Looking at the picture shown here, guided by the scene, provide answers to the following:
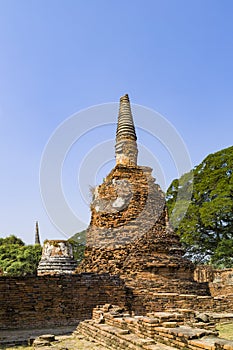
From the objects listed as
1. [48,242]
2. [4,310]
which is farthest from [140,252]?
[4,310]

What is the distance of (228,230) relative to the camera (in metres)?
22.6

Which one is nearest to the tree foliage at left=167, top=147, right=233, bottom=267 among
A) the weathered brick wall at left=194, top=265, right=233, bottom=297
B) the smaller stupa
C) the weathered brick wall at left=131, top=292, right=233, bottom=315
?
the weathered brick wall at left=194, top=265, right=233, bottom=297

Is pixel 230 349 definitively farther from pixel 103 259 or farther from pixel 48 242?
pixel 48 242

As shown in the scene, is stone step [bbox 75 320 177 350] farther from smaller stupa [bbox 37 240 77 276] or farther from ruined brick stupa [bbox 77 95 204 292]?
smaller stupa [bbox 37 240 77 276]

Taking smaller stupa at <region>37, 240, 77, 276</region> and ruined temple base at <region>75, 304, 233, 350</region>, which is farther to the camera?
smaller stupa at <region>37, 240, 77, 276</region>

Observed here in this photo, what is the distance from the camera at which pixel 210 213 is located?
2228cm

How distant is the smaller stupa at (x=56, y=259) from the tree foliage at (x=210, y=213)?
414 inches

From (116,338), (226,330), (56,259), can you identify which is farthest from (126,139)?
(116,338)

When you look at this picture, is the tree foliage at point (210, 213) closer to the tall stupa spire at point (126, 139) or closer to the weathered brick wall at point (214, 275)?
the weathered brick wall at point (214, 275)

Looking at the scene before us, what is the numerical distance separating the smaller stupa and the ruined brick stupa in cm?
75

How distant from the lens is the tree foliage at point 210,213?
22.1m

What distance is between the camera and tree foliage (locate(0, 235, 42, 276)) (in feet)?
98.4

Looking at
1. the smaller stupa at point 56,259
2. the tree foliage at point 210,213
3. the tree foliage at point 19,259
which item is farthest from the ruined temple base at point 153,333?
the tree foliage at point 19,259

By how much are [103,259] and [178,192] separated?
556 inches
